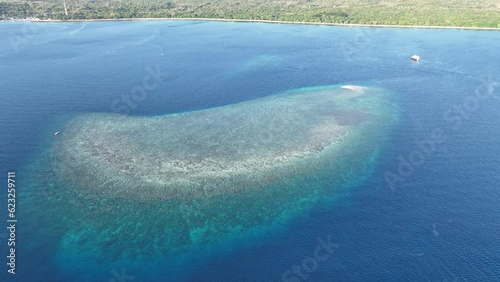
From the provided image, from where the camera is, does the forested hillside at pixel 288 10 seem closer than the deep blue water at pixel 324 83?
No

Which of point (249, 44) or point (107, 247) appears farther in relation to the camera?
point (249, 44)

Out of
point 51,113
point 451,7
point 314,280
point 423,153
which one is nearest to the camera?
point 314,280

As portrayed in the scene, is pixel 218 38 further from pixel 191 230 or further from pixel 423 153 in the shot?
pixel 191 230

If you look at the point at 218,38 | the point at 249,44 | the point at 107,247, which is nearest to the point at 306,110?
the point at 107,247

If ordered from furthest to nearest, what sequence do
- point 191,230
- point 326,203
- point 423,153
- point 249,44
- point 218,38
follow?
point 218,38
point 249,44
point 423,153
point 326,203
point 191,230

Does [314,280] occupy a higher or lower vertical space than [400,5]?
lower
